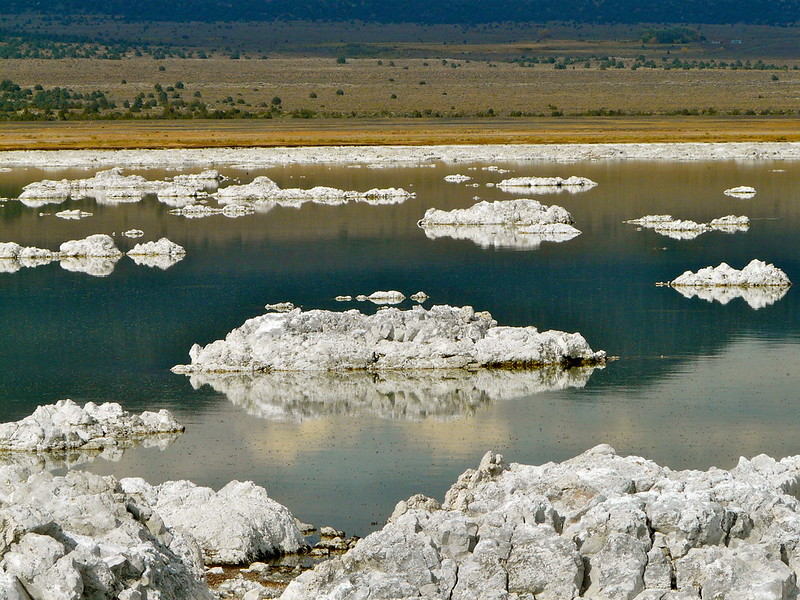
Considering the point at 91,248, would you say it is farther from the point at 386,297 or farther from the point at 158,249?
the point at 386,297

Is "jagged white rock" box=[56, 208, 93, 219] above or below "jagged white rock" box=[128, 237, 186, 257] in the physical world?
below

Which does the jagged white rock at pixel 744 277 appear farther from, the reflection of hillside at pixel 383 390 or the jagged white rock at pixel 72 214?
the jagged white rock at pixel 72 214

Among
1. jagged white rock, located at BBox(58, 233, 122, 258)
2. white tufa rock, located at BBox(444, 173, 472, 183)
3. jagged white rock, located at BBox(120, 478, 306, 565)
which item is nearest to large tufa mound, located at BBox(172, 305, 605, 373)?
jagged white rock, located at BBox(120, 478, 306, 565)

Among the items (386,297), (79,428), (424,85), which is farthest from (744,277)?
(424,85)

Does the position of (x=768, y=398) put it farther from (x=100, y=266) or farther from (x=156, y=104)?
(x=156, y=104)

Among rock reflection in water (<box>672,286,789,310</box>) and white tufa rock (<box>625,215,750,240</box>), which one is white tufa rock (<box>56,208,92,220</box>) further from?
rock reflection in water (<box>672,286,789,310</box>)

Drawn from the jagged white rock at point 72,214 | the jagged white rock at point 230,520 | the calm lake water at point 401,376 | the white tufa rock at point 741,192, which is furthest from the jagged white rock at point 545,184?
the jagged white rock at point 230,520
